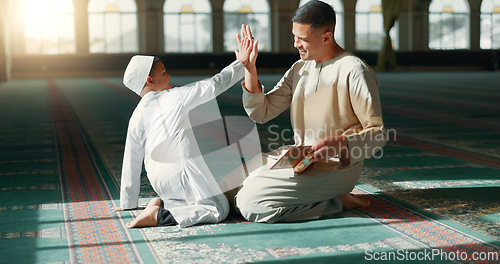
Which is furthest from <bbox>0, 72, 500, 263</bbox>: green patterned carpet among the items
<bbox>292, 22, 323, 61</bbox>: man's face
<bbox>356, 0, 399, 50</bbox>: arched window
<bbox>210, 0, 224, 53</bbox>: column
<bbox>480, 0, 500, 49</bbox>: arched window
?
<bbox>480, 0, 500, 49</bbox>: arched window

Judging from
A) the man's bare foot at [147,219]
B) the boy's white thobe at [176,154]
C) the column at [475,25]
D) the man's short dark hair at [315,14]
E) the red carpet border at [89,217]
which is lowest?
the red carpet border at [89,217]

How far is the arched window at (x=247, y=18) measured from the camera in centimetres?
2352

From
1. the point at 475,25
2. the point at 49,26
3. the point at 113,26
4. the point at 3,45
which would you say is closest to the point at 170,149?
the point at 3,45

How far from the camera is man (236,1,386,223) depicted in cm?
287

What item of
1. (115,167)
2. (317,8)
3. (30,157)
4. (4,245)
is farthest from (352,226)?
(30,157)

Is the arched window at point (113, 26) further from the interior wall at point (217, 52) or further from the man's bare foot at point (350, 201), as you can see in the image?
the man's bare foot at point (350, 201)

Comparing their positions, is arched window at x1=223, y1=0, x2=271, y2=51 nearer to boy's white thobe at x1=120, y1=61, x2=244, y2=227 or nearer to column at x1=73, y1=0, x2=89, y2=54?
column at x1=73, y1=0, x2=89, y2=54

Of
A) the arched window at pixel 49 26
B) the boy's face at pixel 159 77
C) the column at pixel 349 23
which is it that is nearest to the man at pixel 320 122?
the boy's face at pixel 159 77

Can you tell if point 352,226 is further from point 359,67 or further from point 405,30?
point 405,30

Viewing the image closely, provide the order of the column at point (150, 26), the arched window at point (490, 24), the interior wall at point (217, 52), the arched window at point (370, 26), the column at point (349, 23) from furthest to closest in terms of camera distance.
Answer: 1. the arched window at point (490, 24)
2. the arched window at point (370, 26)
3. the column at point (349, 23)
4. the column at point (150, 26)
5. the interior wall at point (217, 52)

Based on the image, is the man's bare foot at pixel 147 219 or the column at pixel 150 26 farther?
the column at pixel 150 26

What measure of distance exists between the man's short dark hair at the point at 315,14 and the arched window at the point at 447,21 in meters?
22.9

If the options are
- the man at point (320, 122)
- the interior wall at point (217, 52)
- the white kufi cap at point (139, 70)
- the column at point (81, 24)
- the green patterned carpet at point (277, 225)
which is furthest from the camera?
the interior wall at point (217, 52)

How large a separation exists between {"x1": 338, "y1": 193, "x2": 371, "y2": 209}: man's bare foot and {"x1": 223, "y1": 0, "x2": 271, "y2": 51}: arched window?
67.6 ft
